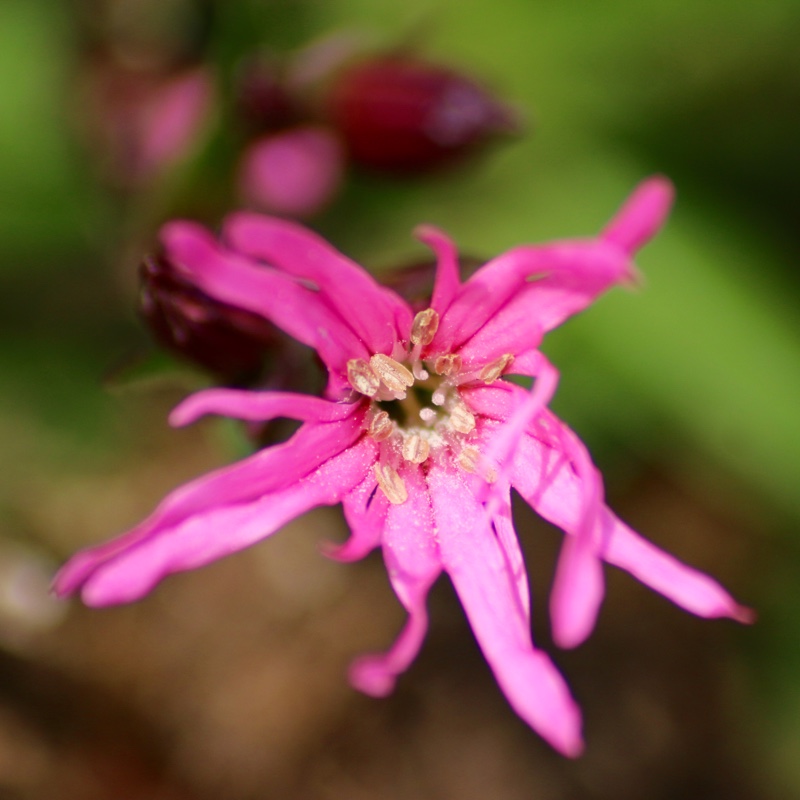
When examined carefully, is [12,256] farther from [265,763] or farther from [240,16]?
[265,763]

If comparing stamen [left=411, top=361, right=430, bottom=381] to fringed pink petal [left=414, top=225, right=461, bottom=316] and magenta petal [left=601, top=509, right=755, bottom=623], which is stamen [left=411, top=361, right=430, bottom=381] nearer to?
fringed pink petal [left=414, top=225, right=461, bottom=316]

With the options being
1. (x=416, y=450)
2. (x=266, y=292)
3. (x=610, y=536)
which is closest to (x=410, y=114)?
(x=416, y=450)

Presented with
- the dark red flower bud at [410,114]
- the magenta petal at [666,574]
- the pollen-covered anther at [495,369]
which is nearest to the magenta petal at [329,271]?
the pollen-covered anther at [495,369]

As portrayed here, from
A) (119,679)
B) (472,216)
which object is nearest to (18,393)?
(119,679)

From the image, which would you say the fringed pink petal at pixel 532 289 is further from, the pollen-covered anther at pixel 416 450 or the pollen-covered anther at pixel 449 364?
the pollen-covered anther at pixel 416 450

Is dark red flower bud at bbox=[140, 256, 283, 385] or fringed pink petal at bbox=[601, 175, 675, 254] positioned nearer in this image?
fringed pink petal at bbox=[601, 175, 675, 254]

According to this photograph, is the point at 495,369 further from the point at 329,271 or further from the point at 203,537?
the point at 203,537

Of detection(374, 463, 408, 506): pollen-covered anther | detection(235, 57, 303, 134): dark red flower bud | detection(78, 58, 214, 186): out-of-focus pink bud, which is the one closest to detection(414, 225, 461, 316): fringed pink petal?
detection(374, 463, 408, 506): pollen-covered anther
